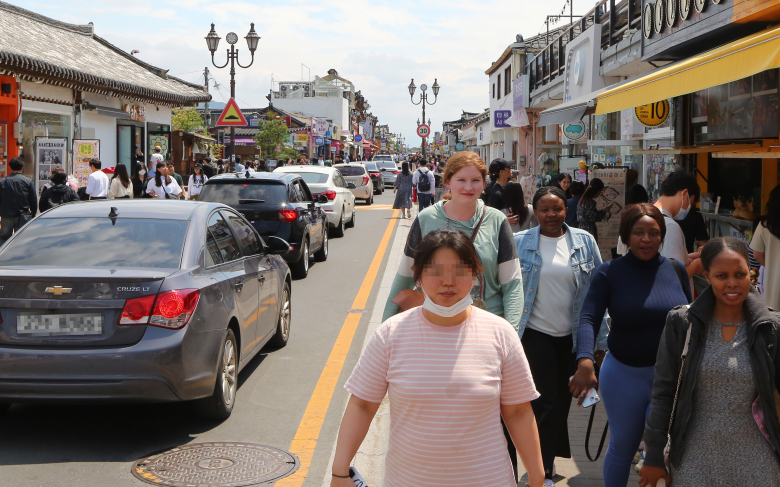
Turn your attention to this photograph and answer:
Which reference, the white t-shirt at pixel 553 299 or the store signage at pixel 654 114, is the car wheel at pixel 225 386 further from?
the store signage at pixel 654 114

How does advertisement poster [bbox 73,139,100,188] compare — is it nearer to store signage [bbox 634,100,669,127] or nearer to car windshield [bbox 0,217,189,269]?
store signage [bbox 634,100,669,127]

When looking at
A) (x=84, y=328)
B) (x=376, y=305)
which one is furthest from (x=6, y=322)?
(x=376, y=305)

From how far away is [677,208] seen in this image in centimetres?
549

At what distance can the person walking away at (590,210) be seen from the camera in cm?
994

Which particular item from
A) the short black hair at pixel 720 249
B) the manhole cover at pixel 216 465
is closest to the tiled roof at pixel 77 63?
the manhole cover at pixel 216 465

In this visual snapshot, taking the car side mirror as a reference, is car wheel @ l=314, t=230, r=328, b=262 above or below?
below

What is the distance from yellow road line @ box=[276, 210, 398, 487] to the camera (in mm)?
4941

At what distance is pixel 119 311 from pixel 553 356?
269 centimetres

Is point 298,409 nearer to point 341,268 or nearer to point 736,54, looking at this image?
point 736,54

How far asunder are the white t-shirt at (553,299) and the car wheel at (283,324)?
371 cm

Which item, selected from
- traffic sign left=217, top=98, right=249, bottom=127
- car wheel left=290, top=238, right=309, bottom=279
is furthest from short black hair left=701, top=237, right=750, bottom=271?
traffic sign left=217, top=98, right=249, bottom=127

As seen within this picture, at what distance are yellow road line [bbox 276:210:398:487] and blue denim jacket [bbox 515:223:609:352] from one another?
1654mm

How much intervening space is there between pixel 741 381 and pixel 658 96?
12.9 ft

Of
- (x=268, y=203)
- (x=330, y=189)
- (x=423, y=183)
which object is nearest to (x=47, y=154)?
(x=330, y=189)
